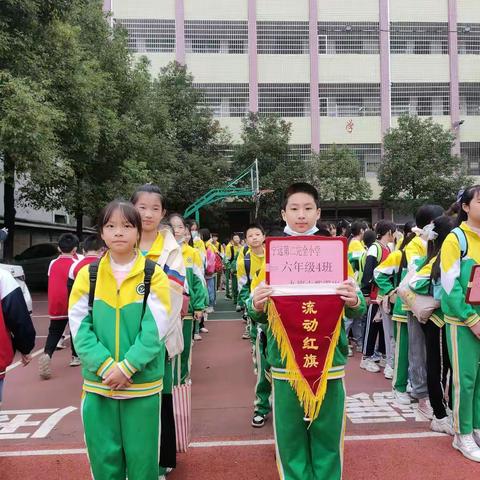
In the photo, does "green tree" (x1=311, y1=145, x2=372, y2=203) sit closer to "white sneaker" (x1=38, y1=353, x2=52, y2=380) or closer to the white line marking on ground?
"white sneaker" (x1=38, y1=353, x2=52, y2=380)

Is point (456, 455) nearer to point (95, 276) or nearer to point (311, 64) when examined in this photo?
point (95, 276)

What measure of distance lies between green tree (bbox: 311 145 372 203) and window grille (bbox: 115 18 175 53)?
10.3m

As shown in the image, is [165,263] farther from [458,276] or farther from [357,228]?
[357,228]

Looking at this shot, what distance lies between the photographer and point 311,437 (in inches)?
101

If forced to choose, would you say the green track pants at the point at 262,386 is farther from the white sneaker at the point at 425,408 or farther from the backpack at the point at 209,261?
the backpack at the point at 209,261

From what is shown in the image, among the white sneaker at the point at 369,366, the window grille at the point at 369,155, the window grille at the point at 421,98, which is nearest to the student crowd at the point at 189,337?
the white sneaker at the point at 369,366

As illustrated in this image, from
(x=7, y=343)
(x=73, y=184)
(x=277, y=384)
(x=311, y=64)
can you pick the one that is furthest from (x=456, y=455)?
(x=311, y=64)

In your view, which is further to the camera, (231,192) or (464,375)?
(231,192)

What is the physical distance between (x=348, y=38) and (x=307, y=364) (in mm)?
27303

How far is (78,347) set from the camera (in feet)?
7.81

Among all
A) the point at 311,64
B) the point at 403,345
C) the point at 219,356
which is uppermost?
the point at 311,64

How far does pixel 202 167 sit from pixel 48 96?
1011cm

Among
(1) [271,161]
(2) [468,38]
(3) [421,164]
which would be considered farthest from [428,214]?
(2) [468,38]

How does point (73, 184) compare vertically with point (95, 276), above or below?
above
